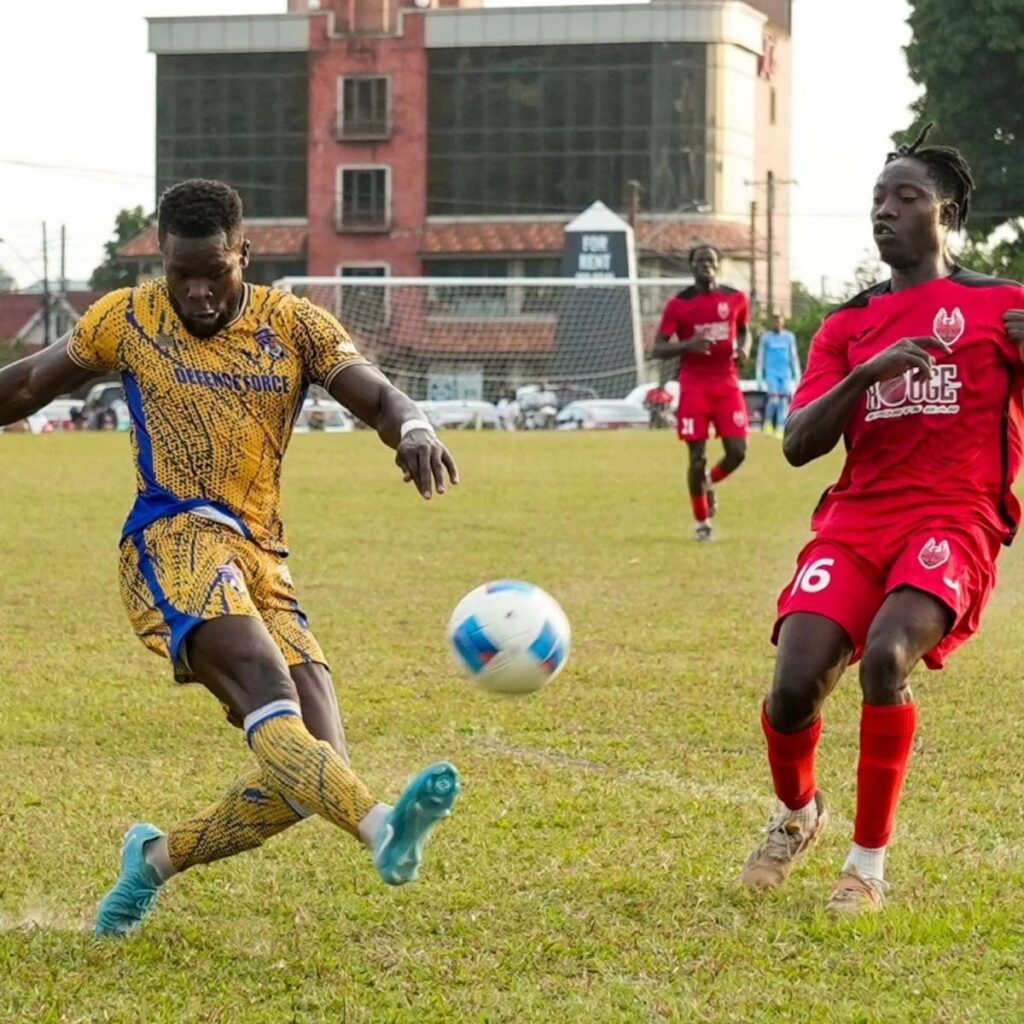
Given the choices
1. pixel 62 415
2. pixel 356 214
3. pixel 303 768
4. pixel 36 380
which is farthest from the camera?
pixel 356 214

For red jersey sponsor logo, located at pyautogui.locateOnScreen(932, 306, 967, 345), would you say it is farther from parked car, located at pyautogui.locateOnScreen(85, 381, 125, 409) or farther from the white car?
parked car, located at pyautogui.locateOnScreen(85, 381, 125, 409)

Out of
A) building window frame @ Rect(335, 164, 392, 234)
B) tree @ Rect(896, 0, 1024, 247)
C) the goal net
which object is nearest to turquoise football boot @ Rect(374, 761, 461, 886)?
the goal net

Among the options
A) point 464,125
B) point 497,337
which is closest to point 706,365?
point 497,337

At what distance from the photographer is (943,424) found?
5.62 meters

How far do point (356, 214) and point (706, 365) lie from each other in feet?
235

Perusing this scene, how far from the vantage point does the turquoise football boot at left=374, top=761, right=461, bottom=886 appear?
4375mm

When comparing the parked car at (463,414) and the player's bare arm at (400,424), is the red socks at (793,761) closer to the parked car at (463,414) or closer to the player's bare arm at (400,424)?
the player's bare arm at (400,424)

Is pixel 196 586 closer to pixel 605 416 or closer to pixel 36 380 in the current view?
pixel 36 380

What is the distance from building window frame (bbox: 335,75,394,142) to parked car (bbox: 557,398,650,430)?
34.4m

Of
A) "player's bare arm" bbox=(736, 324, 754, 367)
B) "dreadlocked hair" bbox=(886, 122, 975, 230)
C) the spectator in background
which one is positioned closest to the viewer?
"dreadlocked hair" bbox=(886, 122, 975, 230)

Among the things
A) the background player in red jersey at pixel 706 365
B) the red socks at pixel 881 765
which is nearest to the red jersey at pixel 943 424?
the red socks at pixel 881 765

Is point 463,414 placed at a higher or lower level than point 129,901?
higher

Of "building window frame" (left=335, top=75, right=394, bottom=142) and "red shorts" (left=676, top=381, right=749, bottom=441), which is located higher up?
"building window frame" (left=335, top=75, right=394, bottom=142)

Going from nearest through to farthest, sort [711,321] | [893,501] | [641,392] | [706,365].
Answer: [893,501]
[711,321]
[706,365]
[641,392]
